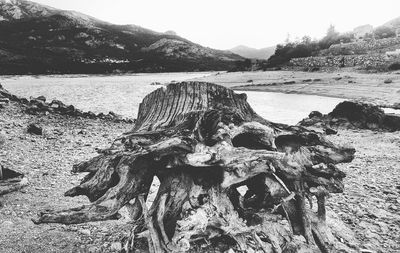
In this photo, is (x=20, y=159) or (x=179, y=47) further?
(x=179, y=47)

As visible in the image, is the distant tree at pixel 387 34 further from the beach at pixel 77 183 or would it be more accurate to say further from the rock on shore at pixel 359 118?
the beach at pixel 77 183

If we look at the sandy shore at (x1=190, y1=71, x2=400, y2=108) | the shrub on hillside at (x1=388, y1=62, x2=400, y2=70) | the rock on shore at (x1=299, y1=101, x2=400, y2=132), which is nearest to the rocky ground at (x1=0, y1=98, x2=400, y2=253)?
the rock on shore at (x1=299, y1=101, x2=400, y2=132)

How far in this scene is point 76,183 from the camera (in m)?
5.41

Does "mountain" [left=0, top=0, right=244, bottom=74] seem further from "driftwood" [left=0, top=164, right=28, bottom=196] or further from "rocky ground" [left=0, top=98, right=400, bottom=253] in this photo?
"driftwood" [left=0, top=164, right=28, bottom=196]

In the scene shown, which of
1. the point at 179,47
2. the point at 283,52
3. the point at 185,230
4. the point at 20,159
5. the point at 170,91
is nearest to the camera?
the point at 185,230

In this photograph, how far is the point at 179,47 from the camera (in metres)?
129

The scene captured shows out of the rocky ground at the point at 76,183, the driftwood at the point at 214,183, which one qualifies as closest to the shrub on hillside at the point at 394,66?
the rocky ground at the point at 76,183

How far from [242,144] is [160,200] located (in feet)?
3.36

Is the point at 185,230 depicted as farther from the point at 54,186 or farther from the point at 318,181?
the point at 54,186

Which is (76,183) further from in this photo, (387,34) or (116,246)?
(387,34)

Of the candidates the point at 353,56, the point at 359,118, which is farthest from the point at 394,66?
the point at 359,118

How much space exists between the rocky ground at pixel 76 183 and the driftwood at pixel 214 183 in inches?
29.6

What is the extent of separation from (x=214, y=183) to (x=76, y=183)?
3286 mm

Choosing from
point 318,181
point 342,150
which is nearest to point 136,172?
point 318,181
